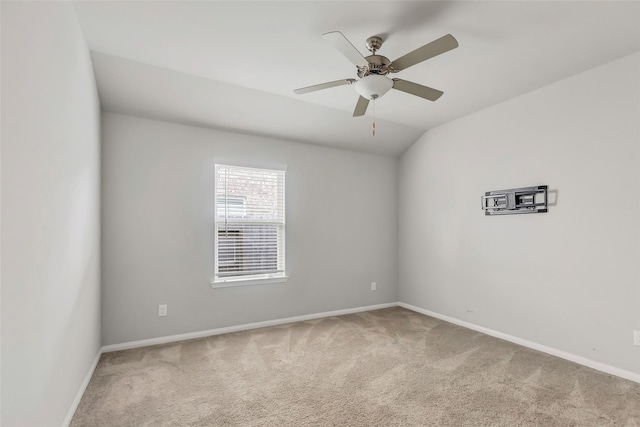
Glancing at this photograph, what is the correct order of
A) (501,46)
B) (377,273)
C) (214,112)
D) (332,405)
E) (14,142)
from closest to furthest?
1. (14,142)
2. (332,405)
3. (501,46)
4. (214,112)
5. (377,273)

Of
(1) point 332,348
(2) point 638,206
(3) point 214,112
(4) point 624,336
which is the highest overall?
(3) point 214,112

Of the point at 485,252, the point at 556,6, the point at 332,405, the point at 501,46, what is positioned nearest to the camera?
the point at 556,6

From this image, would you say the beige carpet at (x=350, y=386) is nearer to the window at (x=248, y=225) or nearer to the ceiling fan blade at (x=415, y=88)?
the window at (x=248, y=225)

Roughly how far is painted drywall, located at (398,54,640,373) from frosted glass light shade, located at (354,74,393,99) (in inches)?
76.7

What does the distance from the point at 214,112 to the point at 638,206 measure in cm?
391

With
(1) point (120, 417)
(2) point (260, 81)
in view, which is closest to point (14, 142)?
(1) point (120, 417)

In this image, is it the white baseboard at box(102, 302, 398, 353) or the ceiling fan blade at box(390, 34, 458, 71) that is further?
the white baseboard at box(102, 302, 398, 353)

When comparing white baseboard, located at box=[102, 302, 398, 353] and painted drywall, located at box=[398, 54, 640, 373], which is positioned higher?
painted drywall, located at box=[398, 54, 640, 373]

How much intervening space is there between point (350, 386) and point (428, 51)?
7.94 ft

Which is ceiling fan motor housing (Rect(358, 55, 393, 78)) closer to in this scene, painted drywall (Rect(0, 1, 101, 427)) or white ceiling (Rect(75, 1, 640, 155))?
white ceiling (Rect(75, 1, 640, 155))

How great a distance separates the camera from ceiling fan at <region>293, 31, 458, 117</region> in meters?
1.89

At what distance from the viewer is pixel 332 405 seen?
7.20 feet

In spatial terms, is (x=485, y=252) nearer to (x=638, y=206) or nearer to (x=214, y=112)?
(x=638, y=206)

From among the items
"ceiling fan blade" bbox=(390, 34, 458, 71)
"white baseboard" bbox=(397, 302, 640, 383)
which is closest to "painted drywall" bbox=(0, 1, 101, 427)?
"ceiling fan blade" bbox=(390, 34, 458, 71)
